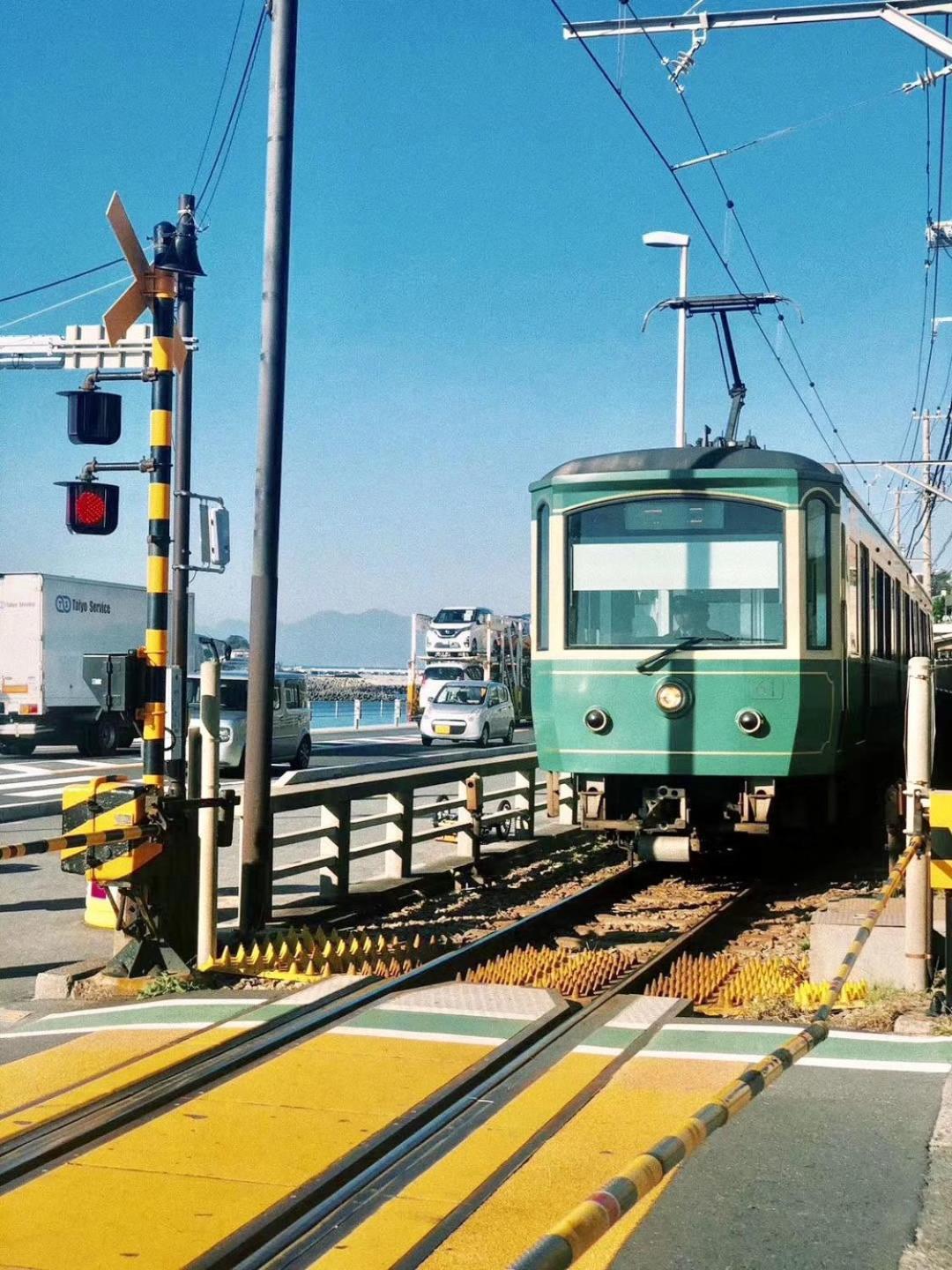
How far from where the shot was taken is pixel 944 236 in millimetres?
24422

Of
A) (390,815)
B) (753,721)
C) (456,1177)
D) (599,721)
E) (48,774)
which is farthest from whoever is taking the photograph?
(48,774)

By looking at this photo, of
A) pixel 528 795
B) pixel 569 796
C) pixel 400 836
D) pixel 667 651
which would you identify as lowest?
pixel 400 836

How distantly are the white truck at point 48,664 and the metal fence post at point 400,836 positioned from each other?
50.0ft

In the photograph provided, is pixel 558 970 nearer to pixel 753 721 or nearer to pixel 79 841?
pixel 79 841

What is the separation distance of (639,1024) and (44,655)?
838 inches

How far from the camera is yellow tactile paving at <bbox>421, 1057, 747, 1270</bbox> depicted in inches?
148

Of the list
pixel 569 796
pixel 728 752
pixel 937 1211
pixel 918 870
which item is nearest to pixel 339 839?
pixel 728 752

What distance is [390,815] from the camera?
11.2 metres

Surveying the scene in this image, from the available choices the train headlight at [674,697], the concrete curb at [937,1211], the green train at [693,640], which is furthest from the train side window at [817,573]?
the concrete curb at [937,1211]

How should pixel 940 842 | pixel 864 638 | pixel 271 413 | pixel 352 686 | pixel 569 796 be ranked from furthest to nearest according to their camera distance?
pixel 352 686 → pixel 569 796 → pixel 864 638 → pixel 271 413 → pixel 940 842

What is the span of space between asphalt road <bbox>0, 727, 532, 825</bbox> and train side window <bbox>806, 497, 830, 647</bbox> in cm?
353

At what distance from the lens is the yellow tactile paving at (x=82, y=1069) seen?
4.94 m

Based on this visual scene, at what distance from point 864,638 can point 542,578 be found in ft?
10.1

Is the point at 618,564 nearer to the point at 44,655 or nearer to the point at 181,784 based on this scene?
the point at 181,784
